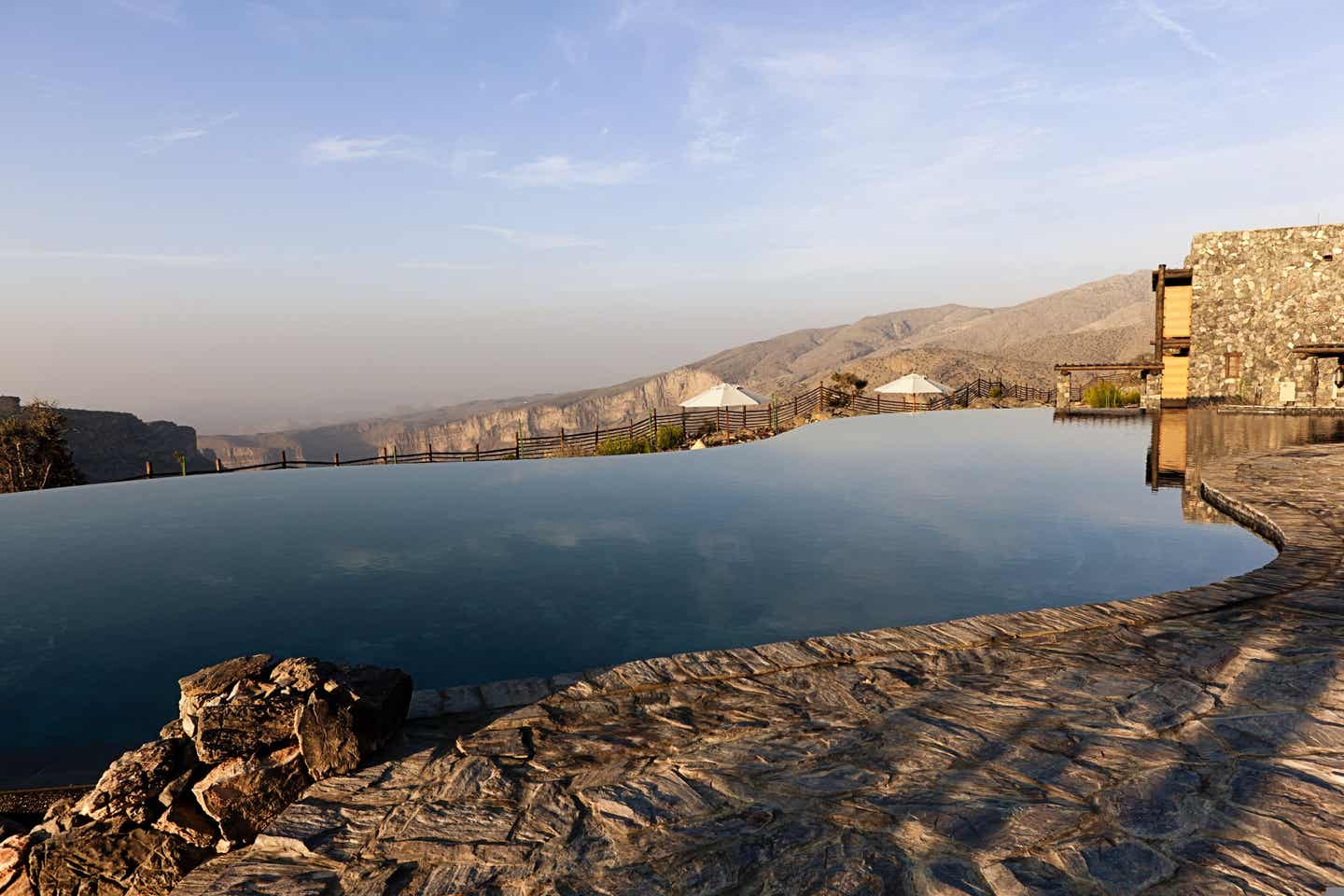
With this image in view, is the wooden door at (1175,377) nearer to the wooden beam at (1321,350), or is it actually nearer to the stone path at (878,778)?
the wooden beam at (1321,350)

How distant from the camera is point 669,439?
22.8 m

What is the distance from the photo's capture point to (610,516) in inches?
418

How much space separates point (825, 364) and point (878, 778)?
134966mm

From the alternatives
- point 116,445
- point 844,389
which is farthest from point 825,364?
point 116,445

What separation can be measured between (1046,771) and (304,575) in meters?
7.36

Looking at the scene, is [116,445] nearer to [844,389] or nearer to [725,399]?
[725,399]

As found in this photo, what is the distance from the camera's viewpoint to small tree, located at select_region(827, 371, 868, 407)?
103 feet

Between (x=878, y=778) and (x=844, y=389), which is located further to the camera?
(x=844, y=389)

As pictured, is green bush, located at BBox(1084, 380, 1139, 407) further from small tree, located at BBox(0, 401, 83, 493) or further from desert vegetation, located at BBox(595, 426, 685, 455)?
small tree, located at BBox(0, 401, 83, 493)

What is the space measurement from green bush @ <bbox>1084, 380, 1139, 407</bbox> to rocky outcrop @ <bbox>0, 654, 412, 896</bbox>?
3072cm

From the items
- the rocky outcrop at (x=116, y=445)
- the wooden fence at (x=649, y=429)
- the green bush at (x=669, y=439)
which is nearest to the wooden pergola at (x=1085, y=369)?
the wooden fence at (x=649, y=429)

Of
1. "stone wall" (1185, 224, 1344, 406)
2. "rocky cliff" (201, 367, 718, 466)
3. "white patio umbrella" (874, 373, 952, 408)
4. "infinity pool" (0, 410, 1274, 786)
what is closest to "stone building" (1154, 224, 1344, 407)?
"stone wall" (1185, 224, 1344, 406)

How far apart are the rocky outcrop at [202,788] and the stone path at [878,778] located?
0.21 m

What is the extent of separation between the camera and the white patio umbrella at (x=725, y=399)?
2183cm
